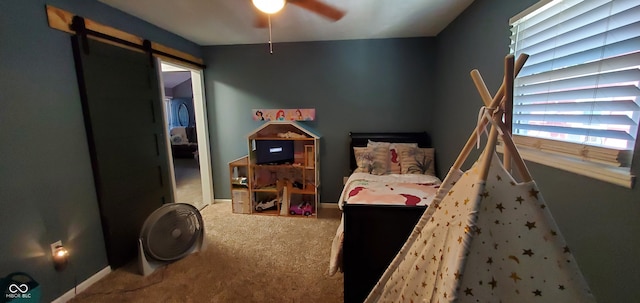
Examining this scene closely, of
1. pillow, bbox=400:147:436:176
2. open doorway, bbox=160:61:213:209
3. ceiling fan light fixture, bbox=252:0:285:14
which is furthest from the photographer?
open doorway, bbox=160:61:213:209

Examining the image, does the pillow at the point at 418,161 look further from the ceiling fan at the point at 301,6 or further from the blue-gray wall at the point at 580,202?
the ceiling fan at the point at 301,6

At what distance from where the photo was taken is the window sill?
888mm

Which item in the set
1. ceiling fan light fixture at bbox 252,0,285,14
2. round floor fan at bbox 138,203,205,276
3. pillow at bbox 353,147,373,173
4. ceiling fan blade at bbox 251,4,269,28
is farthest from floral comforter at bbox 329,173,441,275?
ceiling fan blade at bbox 251,4,269,28

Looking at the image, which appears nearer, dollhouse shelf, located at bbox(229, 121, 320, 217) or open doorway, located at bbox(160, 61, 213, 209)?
dollhouse shelf, located at bbox(229, 121, 320, 217)

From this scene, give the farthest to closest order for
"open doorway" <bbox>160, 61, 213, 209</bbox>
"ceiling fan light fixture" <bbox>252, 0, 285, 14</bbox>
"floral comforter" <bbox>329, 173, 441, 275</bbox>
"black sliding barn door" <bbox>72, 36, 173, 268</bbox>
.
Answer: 1. "open doorway" <bbox>160, 61, 213, 209</bbox>
2. "black sliding barn door" <bbox>72, 36, 173, 268</bbox>
3. "floral comforter" <bbox>329, 173, 441, 275</bbox>
4. "ceiling fan light fixture" <bbox>252, 0, 285, 14</bbox>

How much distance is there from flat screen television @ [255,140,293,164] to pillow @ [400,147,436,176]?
142 cm

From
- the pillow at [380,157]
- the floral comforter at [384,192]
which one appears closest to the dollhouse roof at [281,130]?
the pillow at [380,157]

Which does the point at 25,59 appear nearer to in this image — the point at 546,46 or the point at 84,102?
the point at 84,102

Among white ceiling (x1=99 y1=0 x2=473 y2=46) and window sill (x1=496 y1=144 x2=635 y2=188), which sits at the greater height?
Result: white ceiling (x1=99 y1=0 x2=473 y2=46)

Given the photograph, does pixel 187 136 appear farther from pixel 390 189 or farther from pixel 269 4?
pixel 390 189

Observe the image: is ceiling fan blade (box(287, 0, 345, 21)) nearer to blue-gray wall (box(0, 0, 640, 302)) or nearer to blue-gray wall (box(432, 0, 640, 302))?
blue-gray wall (box(0, 0, 640, 302))

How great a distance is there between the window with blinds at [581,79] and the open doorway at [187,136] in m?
3.16

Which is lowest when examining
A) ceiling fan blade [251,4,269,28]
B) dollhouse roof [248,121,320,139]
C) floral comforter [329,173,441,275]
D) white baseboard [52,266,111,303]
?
white baseboard [52,266,111,303]

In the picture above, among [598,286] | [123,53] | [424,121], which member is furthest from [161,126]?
[598,286]
